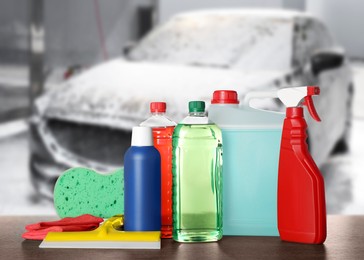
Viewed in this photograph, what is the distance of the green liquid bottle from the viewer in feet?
3.21

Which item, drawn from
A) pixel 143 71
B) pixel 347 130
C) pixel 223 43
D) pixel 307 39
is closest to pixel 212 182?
pixel 143 71

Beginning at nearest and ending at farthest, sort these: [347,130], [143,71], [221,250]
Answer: [221,250]
[143,71]
[347,130]

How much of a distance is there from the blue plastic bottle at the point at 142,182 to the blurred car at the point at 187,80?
1673 mm

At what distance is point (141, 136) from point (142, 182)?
7 cm

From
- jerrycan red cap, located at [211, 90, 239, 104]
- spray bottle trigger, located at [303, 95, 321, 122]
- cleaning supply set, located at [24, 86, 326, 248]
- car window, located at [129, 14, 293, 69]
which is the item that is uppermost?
car window, located at [129, 14, 293, 69]

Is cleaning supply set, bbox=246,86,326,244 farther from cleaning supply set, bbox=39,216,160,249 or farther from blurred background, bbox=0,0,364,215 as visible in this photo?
blurred background, bbox=0,0,364,215

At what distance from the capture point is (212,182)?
987 mm

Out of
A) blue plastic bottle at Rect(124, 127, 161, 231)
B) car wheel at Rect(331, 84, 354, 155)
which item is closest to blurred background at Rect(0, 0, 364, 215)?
car wheel at Rect(331, 84, 354, 155)

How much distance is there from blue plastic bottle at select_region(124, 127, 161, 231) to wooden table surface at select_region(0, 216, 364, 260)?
0.18 ft

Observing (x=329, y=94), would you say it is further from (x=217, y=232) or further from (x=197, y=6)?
(x=217, y=232)

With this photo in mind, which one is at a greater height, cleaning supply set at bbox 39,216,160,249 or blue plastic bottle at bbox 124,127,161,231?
blue plastic bottle at bbox 124,127,161,231

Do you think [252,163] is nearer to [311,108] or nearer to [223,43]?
[311,108]

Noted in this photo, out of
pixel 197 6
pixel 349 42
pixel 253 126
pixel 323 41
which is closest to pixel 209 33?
pixel 197 6

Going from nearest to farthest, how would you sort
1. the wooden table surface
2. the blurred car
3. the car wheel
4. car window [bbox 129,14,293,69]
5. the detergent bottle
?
the wooden table surface < the detergent bottle < the blurred car < car window [bbox 129,14,293,69] < the car wheel
